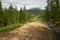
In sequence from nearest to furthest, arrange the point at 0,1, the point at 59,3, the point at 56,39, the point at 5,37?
the point at 5,37
the point at 56,39
the point at 59,3
the point at 0,1

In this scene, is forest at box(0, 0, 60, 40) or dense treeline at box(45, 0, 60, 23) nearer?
forest at box(0, 0, 60, 40)

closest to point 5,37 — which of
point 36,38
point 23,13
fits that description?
point 36,38

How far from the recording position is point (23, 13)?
71.1 m

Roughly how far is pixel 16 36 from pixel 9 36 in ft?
2.10

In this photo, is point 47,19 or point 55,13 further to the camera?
point 47,19

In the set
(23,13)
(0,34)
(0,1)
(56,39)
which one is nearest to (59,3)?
(0,1)

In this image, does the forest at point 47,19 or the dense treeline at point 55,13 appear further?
the dense treeline at point 55,13

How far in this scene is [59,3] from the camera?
3681 cm

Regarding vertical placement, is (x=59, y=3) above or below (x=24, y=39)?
above

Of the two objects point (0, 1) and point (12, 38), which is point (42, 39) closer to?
point (12, 38)

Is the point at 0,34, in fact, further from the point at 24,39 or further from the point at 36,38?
the point at 36,38

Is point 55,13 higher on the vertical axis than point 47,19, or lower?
higher

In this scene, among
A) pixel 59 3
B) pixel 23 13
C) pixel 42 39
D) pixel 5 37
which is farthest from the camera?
pixel 23 13

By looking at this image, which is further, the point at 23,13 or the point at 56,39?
the point at 23,13
